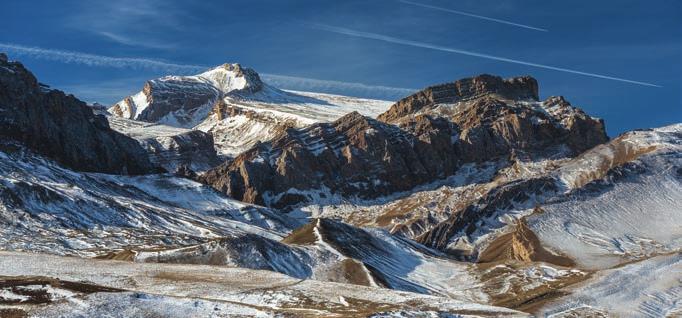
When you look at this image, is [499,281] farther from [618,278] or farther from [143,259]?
[143,259]

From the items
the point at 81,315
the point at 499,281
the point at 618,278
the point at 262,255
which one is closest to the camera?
the point at 81,315

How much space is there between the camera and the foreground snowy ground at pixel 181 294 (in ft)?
239

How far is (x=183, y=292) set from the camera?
85875mm

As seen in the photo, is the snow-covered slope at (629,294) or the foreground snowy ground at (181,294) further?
the snow-covered slope at (629,294)

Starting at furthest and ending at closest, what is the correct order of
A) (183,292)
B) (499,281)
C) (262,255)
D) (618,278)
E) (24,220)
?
(24,220), (499,281), (262,255), (618,278), (183,292)

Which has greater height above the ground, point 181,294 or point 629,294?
point 181,294

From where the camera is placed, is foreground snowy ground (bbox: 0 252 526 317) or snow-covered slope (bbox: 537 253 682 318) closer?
foreground snowy ground (bbox: 0 252 526 317)

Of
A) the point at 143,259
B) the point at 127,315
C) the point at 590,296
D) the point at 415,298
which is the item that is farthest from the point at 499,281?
the point at 127,315

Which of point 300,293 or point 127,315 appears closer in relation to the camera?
point 127,315

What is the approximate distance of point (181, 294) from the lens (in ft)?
279

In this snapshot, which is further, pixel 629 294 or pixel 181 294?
pixel 629 294

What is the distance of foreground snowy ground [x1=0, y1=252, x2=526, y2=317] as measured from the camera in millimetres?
72750

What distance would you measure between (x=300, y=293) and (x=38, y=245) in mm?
104843

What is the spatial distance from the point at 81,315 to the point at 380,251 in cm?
13341
